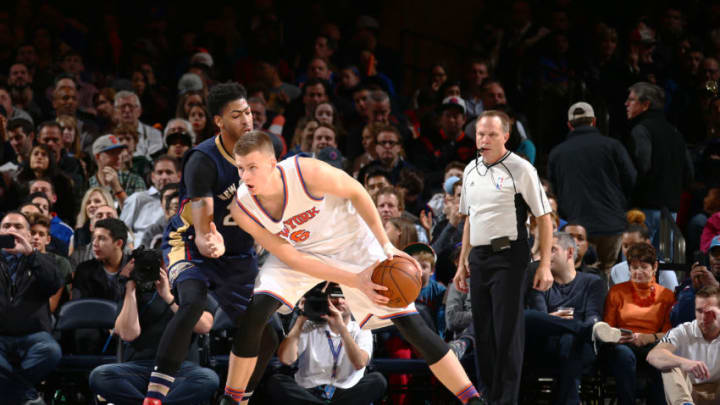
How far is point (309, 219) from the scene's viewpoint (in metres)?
5.28

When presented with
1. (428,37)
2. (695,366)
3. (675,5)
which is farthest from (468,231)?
(675,5)

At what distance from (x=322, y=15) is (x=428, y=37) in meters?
1.58

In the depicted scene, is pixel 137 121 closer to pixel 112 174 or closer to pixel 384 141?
pixel 112 174

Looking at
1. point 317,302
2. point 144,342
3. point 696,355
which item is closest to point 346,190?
point 317,302

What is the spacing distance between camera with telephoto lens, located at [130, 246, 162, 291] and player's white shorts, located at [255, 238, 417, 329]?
1650mm

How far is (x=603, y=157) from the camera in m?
9.09

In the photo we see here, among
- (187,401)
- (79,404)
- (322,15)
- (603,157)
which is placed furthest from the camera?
(322,15)

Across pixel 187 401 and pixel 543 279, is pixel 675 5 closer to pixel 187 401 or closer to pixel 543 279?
pixel 543 279

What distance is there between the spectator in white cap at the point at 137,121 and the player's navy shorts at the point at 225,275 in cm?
475

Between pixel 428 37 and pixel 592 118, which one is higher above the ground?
pixel 428 37

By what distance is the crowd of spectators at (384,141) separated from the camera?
287 inches

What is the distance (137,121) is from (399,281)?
244 inches

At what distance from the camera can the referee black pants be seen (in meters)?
6.03

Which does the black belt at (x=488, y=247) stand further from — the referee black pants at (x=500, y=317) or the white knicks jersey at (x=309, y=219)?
the white knicks jersey at (x=309, y=219)
